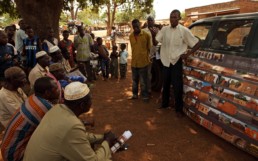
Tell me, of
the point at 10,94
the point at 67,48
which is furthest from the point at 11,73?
the point at 67,48

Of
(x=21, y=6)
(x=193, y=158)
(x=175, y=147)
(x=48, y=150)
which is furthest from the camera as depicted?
(x=21, y=6)

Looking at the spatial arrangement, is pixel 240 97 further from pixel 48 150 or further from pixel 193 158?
pixel 48 150

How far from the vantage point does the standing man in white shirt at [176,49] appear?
4.33 metres

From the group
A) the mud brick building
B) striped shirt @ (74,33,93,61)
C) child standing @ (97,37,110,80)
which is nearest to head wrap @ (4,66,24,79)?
striped shirt @ (74,33,93,61)

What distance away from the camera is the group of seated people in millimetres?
1751

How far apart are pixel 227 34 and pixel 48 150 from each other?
323 cm

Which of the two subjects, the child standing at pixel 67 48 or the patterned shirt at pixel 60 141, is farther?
the child standing at pixel 67 48

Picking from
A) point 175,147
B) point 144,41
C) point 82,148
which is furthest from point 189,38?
point 82,148

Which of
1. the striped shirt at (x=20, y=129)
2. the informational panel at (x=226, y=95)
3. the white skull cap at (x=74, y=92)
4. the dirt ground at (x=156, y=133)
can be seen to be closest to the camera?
the white skull cap at (x=74, y=92)

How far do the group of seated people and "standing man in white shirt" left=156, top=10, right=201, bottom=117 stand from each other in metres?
2.32

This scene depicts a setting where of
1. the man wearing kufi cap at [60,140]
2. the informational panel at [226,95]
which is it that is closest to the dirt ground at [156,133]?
the informational panel at [226,95]

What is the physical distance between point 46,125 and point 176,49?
10.4 ft

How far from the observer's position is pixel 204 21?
14.3 feet

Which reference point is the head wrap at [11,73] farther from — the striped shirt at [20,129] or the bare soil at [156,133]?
the bare soil at [156,133]
